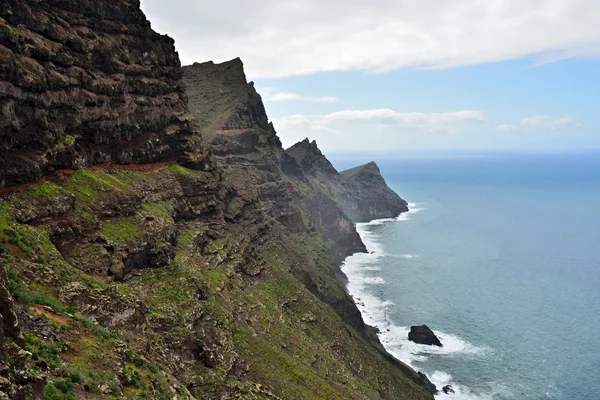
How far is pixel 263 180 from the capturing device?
122m

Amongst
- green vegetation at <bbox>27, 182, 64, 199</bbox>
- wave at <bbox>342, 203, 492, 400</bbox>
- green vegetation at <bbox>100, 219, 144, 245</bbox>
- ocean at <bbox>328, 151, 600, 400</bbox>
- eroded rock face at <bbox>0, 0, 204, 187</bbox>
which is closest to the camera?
eroded rock face at <bbox>0, 0, 204, 187</bbox>

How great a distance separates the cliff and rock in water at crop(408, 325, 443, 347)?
16423 mm

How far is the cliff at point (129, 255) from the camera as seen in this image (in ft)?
89.5

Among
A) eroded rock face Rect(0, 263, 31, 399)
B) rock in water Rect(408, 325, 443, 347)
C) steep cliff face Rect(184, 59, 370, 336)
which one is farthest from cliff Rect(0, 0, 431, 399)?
rock in water Rect(408, 325, 443, 347)

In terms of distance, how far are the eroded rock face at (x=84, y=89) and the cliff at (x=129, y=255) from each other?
20 centimetres

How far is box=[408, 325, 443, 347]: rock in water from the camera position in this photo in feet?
315

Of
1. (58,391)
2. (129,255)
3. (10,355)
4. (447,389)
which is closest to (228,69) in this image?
(129,255)

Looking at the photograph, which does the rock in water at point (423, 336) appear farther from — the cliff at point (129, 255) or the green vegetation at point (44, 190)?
the green vegetation at point (44, 190)

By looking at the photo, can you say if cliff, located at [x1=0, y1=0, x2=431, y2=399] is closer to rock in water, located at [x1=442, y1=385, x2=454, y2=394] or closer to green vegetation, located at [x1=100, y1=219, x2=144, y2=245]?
green vegetation, located at [x1=100, y1=219, x2=144, y2=245]

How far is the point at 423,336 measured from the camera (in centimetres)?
9712

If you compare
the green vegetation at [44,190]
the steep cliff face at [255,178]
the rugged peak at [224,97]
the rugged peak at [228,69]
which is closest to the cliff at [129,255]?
the green vegetation at [44,190]

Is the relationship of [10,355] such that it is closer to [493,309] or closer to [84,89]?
[84,89]

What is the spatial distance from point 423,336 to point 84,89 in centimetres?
8134

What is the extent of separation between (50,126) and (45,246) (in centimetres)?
1420
